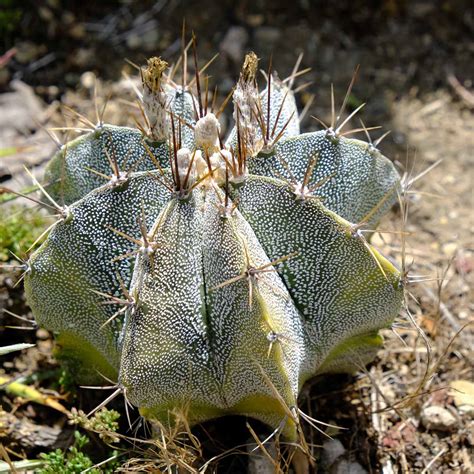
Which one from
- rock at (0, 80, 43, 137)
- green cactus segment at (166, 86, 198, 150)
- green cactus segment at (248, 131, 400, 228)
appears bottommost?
rock at (0, 80, 43, 137)

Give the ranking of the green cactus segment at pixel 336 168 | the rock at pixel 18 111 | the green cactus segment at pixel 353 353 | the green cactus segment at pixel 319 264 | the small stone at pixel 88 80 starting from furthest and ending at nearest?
the small stone at pixel 88 80, the rock at pixel 18 111, the green cactus segment at pixel 353 353, the green cactus segment at pixel 336 168, the green cactus segment at pixel 319 264

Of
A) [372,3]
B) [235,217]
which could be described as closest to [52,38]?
[372,3]

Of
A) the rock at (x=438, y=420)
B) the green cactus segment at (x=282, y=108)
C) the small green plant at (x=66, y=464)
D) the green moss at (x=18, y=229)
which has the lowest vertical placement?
the rock at (x=438, y=420)

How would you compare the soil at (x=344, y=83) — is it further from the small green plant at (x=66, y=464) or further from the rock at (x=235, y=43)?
the small green plant at (x=66, y=464)

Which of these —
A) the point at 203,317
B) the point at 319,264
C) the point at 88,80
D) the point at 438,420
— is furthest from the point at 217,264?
the point at 88,80

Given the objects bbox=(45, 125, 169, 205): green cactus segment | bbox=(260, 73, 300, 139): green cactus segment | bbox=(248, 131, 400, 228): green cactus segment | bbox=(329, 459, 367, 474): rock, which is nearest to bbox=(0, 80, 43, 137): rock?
bbox=(45, 125, 169, 205): green cactus segment

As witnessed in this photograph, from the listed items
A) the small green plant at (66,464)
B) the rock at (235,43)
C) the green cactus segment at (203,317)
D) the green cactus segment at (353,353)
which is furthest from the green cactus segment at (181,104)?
the rock at (235,43)

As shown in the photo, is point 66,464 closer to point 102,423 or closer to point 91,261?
point 102,423

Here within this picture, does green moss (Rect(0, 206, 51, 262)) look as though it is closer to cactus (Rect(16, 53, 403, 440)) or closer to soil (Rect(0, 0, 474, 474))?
soil (Rect(0, 0, 474, 474))
